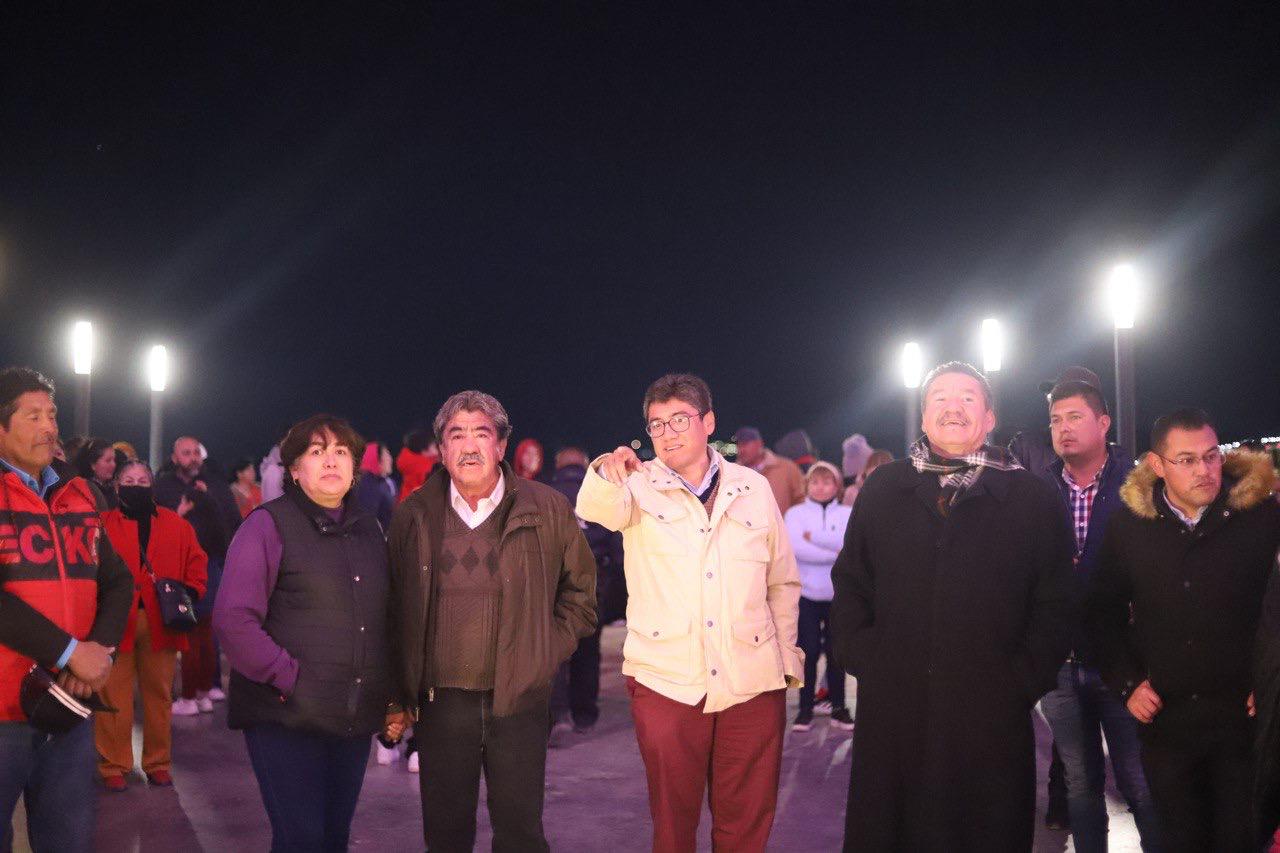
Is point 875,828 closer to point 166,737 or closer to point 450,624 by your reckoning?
point 450,624

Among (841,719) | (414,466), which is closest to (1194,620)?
(841,719)

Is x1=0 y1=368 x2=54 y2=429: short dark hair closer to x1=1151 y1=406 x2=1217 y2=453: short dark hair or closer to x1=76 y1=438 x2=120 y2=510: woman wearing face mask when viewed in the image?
x1=1151 y1=406 x2=1217 y2=453: short dark hair

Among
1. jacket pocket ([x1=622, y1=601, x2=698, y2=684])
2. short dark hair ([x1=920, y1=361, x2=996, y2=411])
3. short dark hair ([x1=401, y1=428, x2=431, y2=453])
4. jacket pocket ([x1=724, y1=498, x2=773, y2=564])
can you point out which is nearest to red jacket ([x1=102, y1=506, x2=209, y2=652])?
short dark hair ([x1=401, y1=428, x2=431, y2=453])

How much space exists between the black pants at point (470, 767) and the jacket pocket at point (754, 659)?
80cm

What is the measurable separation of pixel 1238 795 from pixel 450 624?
2.96m

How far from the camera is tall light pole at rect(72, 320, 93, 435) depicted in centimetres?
1191

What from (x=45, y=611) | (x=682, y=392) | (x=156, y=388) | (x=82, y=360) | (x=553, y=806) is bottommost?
(x=553, y=806)

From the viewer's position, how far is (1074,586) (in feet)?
14.4

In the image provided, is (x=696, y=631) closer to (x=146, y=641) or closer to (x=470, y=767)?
(x=470, y=767)

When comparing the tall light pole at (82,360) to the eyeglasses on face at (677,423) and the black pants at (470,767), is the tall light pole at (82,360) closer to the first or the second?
the black pants at (470,767)

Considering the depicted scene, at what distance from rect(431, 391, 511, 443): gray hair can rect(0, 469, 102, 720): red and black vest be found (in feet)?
4.28

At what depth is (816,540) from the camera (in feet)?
32.3

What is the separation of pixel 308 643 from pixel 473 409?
3.52 ft

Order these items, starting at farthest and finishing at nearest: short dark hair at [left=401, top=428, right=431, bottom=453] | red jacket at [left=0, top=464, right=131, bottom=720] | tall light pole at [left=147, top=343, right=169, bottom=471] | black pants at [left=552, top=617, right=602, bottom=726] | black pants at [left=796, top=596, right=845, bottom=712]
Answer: tall light pole at [left=147, top=343, right=169, bottom=471] < short dark hair at [left=401, top=428, right=431, bottom=453] < black pants at [left=796, top=596, right=845, bottom=712] < black pants at [left=552, top=617, right=602, bottom=726] < red jacket at [left=0, top=464, right=131, bottom=720]
